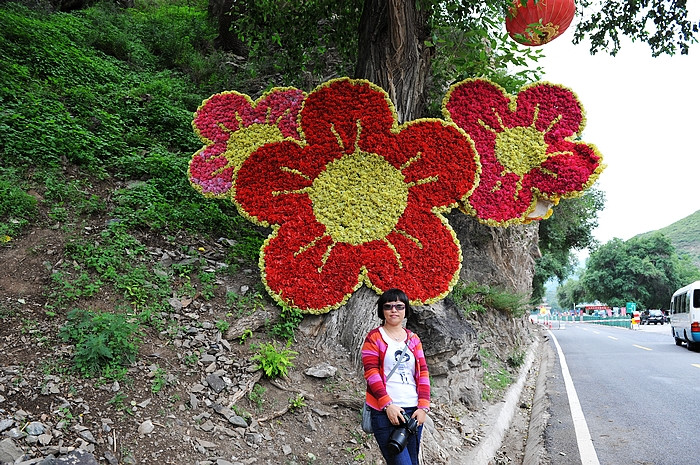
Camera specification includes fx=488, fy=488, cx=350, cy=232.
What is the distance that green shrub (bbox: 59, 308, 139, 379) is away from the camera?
3.91 meters

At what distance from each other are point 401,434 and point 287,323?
105 inches

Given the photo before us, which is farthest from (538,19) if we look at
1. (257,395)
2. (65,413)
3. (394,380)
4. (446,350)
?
(65,413)

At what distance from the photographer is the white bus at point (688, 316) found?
46.3 ft

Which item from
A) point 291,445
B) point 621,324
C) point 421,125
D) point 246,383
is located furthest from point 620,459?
point 621,324

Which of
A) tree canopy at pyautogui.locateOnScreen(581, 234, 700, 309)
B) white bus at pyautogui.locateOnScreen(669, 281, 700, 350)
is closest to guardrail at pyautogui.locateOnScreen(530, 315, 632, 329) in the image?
tree canopy at pyautogui.locateOnScreen(581, 234, 700, 309)

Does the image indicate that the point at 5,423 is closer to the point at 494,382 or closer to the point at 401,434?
the point at 401,434

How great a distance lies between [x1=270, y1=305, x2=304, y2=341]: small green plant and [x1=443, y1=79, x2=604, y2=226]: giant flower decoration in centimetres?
235

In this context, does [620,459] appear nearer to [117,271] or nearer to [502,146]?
[502,146]

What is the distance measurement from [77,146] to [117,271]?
9.23ft

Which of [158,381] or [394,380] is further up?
[394,380]

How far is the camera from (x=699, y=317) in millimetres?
14078

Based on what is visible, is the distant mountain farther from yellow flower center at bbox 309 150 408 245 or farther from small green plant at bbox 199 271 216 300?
small green plant at bbox 199 271 216 300

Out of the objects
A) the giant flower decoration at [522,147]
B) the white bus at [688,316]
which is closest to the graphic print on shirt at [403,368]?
the giant flower decoration at [522,147]

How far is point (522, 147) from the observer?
5898 millimetres
